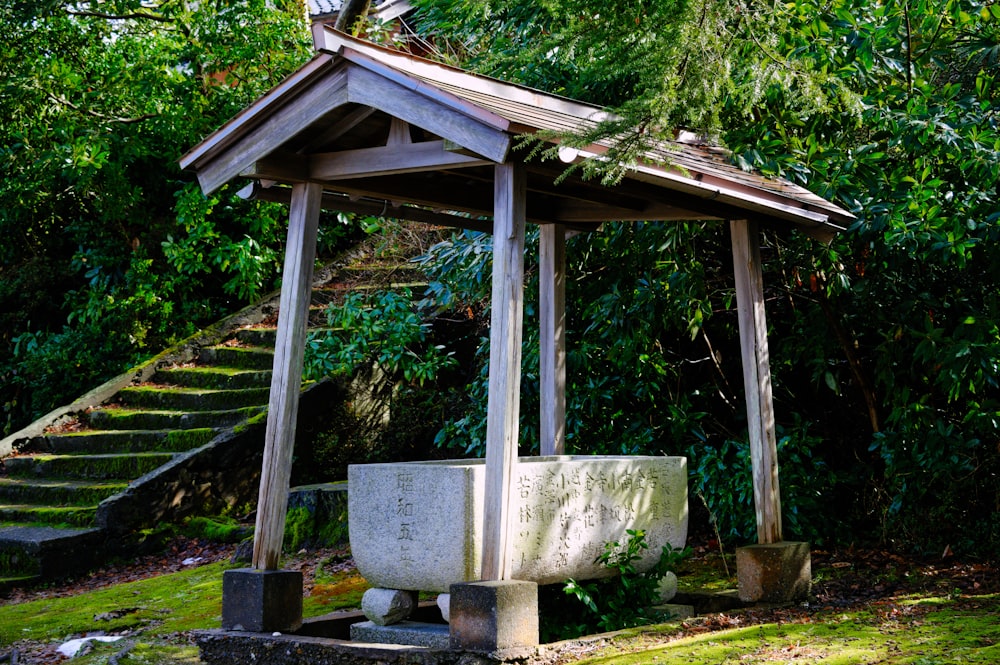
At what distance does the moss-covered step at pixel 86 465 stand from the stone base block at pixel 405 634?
5253 millimetres

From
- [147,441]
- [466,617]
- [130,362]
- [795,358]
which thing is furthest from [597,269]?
[130,362]

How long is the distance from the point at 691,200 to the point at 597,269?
2.09 meters

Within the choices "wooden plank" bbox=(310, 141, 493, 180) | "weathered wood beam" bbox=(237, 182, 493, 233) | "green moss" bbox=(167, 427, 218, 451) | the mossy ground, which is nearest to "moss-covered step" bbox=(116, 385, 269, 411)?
"green moss" bbox=(167, 427, 218, 451)

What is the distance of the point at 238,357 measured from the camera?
40.5 feet

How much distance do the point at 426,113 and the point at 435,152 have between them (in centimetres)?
36

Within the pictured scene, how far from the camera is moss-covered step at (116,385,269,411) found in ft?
37.5

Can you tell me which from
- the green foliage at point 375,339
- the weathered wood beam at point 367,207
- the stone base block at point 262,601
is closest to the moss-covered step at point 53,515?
the green foliage at point 375,339

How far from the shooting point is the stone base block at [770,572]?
634cm

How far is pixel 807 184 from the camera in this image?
711cm

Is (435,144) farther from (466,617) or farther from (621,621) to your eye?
(621,621)

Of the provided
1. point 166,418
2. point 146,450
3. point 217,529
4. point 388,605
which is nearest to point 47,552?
point 217,529

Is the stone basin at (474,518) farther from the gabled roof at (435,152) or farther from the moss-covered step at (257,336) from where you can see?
the moss-covered step at (257,336)

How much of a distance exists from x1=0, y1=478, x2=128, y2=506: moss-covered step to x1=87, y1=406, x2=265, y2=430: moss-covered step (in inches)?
38.5

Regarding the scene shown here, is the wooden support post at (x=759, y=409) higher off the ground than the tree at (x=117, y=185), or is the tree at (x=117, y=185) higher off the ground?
the tree at (x=117, y=185)
